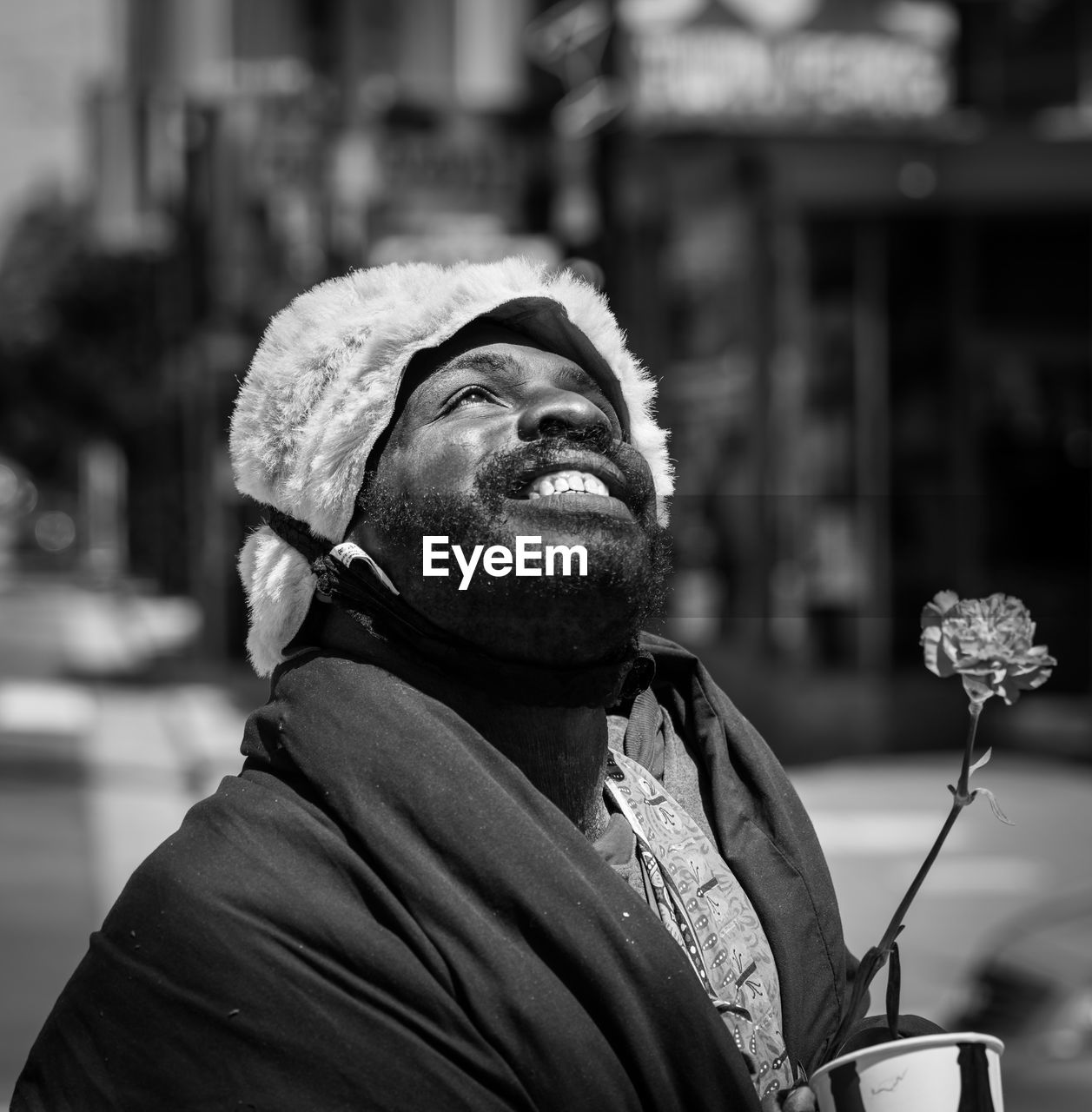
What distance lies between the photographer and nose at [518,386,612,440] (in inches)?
65.2

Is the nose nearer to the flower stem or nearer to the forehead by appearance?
the forehead

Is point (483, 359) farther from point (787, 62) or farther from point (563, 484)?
point (787, 62)

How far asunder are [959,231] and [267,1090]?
1145 cm

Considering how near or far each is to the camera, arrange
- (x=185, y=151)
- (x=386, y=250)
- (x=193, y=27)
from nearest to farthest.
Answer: (x=386, y=250) → (x=193, y=27) → (x=185, y=151)

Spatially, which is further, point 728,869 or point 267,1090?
point 728,869

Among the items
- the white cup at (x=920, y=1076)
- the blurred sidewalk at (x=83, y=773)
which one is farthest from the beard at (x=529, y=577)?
the blurred sidewalk at (x=83, y=773)

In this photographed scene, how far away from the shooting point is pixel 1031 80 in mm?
12172

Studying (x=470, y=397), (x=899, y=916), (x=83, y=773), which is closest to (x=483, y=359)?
(x=470, y=397)

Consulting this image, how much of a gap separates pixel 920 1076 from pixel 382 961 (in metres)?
0.50

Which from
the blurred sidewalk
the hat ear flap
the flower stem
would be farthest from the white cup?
the blurred sidewalk

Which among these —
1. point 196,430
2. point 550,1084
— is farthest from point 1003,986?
point 196,430

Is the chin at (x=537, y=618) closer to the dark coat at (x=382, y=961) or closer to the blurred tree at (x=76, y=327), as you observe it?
the dark coat at (x=382, y=961)

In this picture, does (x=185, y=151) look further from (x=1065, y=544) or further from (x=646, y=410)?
(x=646, y=410)

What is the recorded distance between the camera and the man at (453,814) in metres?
1.48
